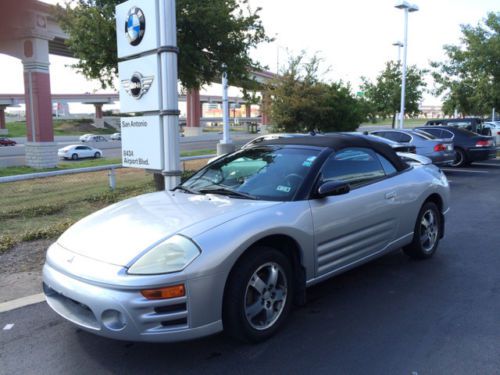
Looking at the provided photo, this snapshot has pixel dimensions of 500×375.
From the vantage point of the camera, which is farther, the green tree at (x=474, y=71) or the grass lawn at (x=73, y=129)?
the grass lawn at (x=73, y=129)

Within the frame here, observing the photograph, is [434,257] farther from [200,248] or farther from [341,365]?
[200,248]

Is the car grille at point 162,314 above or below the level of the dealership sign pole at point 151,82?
below

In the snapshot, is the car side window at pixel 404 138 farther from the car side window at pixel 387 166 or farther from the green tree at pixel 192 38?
the car side window at pixel 387 166

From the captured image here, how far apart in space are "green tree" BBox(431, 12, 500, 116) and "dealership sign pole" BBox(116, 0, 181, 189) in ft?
60.3

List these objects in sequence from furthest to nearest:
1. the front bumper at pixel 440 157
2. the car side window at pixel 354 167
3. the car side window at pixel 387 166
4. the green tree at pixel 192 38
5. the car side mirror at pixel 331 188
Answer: the front bumper at pixel 440 157 → the green tree at pixel 192 38 → the car side window at pixel 387 166 → the car side window at pixel 354 167 → the car side mirror at pixel 331 188

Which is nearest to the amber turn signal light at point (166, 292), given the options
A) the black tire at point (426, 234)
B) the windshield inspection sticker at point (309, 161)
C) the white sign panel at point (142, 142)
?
the windshield inspection sticker at point (309, 161)

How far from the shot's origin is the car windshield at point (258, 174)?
3.90 meters

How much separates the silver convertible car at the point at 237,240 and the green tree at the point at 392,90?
81.3 ft

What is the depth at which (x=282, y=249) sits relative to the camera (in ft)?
11.9

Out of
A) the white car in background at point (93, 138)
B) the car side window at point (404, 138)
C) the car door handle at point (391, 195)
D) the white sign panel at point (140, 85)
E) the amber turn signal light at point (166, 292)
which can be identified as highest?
the white sign panel at point (140, 85)

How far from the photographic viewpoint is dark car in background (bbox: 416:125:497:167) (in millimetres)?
15805

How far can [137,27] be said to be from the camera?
6273 mm

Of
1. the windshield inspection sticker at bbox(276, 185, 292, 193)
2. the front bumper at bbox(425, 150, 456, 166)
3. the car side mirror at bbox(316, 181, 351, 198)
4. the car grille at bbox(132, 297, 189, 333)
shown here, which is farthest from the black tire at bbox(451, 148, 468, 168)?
the car grille at bbox(132, 297, 189, 333)

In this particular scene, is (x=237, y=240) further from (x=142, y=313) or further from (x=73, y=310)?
(x=73, y=310)
